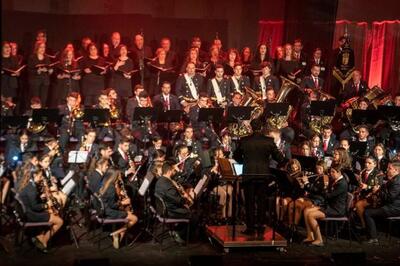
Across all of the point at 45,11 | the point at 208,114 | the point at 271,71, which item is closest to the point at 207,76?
the point at 271,71

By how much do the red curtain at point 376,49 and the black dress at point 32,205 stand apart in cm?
958

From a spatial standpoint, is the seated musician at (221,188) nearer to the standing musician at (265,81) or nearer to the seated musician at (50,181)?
the seated musician at (50,181)

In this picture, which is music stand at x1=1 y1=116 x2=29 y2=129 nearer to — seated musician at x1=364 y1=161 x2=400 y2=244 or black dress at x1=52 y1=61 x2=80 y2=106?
black dress at x1=52 y1=61 x2=80 y2=106

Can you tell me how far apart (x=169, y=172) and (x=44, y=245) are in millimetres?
2201

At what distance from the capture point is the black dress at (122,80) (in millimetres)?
14242

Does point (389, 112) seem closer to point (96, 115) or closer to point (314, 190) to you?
point (314, 190)

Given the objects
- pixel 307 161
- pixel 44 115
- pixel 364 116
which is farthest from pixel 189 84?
pixel 307 161

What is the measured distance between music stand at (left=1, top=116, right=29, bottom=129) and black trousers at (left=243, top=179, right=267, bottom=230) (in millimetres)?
4002

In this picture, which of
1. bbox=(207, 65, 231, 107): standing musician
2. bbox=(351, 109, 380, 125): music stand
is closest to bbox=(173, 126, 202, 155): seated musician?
bbox=(207, 65, 231, 107): standing musician

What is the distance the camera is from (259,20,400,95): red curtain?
17.0 m

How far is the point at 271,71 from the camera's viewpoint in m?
14.8

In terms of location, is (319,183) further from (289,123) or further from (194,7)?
(194,7)

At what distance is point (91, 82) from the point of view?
14.2m

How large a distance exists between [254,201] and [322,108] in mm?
3699
